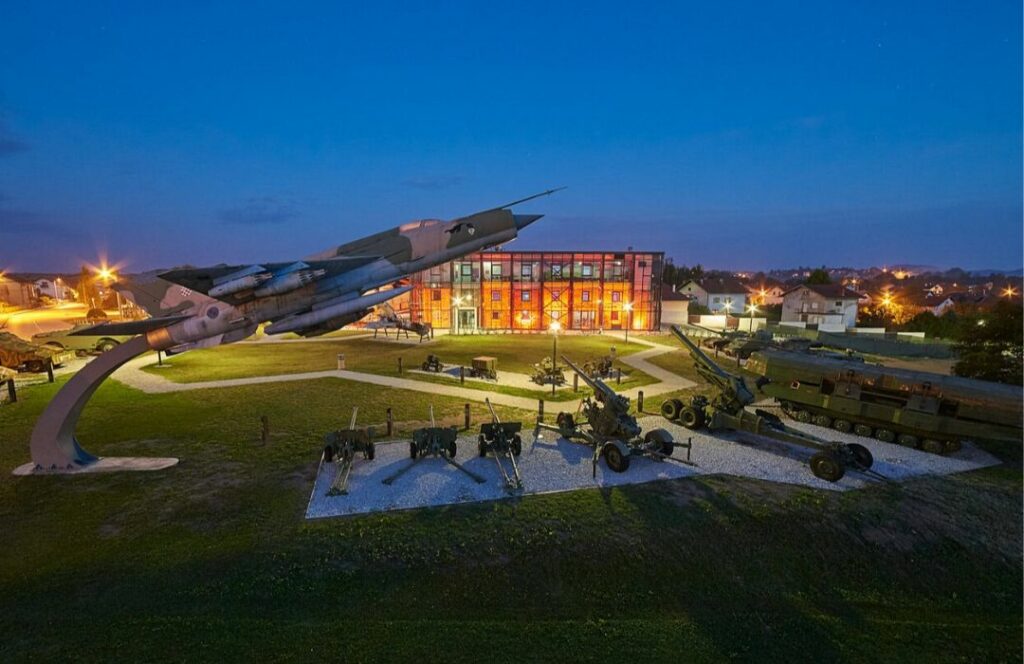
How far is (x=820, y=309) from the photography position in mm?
60688

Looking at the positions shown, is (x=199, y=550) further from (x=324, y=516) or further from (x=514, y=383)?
(x=514, y=383)

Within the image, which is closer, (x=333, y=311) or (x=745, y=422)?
(x=333, y=311)

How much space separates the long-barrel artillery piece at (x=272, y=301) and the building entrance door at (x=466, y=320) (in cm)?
3769

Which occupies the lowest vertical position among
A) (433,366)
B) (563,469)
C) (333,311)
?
(563,469)


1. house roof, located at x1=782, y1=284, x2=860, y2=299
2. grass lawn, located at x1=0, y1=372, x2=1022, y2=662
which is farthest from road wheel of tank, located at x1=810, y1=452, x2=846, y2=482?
house roof, located at x1=782, y1=284, x2=860, y2=299

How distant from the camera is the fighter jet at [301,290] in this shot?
1300 centimetres

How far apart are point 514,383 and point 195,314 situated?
1751 centimetres

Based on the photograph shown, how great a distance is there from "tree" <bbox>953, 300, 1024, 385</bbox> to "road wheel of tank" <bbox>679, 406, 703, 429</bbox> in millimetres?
15110

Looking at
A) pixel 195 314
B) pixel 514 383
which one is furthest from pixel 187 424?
pixel 514 383

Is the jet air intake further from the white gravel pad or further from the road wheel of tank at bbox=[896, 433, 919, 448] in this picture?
the road wheel of tank at bbox=[896, 433, 919, 448]

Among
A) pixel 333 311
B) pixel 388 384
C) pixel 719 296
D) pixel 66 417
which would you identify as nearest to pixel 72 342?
pixel 388 384

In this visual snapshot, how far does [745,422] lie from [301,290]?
1653cm

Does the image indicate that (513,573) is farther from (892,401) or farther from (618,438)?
(892,401)

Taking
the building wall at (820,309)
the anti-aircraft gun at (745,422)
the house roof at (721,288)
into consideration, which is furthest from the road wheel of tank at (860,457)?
the house roof at (721,288)
